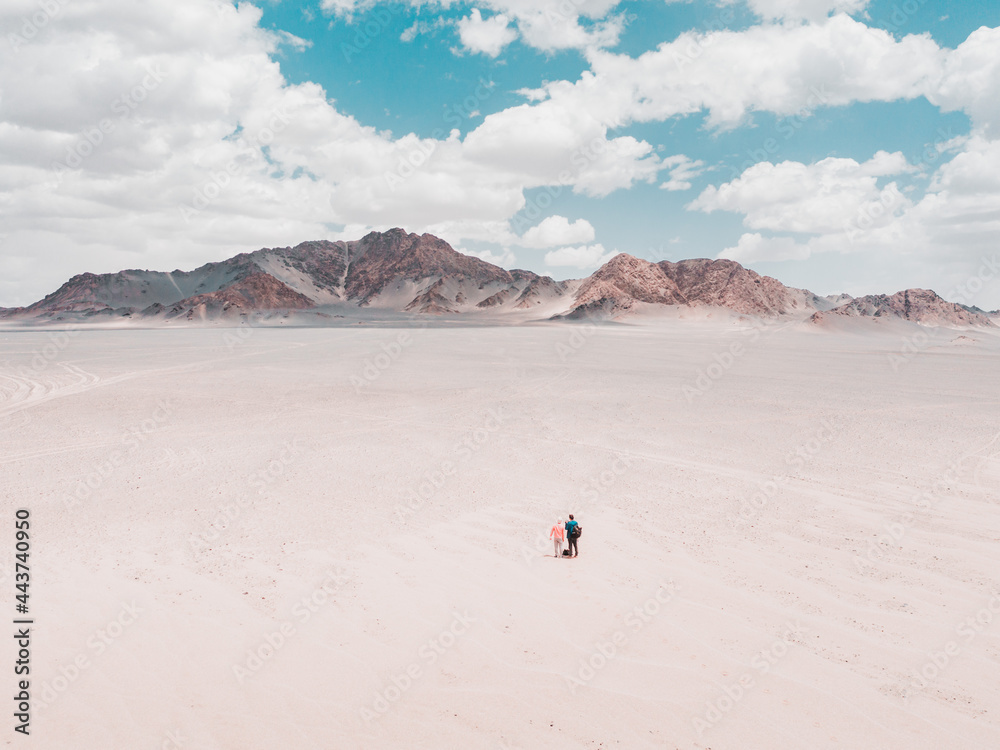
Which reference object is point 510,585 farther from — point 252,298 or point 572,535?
point 252,298

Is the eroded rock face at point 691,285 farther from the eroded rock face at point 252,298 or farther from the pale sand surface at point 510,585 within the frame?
the pale sand surface at point 510,585

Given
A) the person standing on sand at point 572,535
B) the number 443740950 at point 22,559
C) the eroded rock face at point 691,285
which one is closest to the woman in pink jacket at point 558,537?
the person standing on sand at point 572,535

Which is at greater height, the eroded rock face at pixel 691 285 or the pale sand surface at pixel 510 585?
the eroded rock face at pixel 691 285

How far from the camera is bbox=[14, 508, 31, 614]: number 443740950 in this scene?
22.6 feet

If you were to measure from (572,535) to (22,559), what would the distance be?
305 inches

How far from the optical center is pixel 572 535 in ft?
27.0

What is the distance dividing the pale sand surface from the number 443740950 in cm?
16

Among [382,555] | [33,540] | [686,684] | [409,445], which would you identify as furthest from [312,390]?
[686,684]

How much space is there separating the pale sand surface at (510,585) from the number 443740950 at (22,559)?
0.16 m

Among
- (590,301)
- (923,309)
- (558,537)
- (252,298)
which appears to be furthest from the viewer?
(252,298)

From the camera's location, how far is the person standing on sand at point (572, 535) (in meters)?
8.23

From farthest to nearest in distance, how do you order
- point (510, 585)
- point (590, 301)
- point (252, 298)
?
1. point (252, 298)
2. point (590, 301)
3. point (510, 585)

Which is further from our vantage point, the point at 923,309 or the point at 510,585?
the point at 923,309

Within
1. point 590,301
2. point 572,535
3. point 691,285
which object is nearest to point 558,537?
point 572,535
